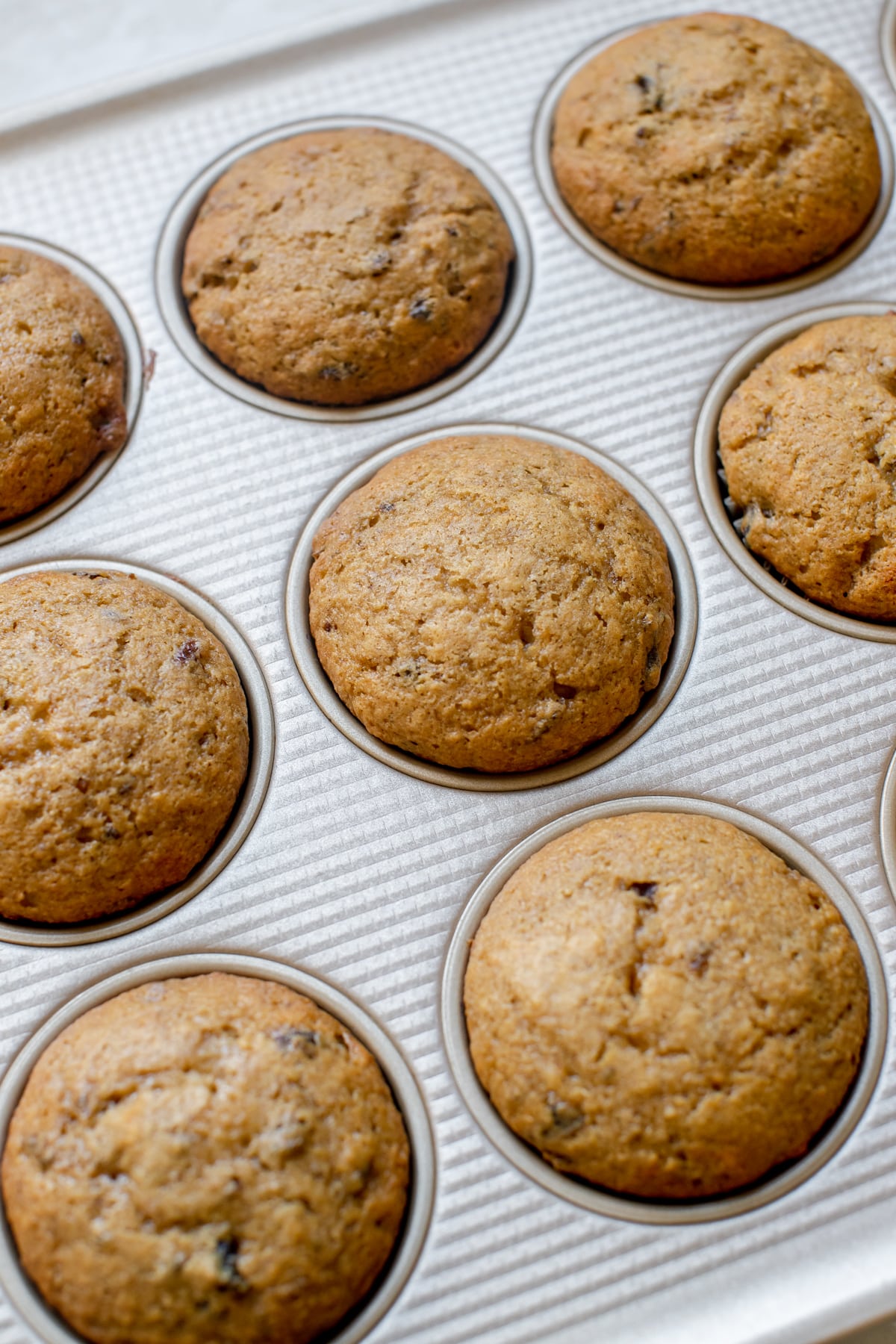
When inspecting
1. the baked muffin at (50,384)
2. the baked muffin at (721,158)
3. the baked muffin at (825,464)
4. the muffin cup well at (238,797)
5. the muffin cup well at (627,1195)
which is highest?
the baked muffin at (721,158)

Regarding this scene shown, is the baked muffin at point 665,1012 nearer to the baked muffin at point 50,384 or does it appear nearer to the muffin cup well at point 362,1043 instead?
the muffin cup well at point 362,1043

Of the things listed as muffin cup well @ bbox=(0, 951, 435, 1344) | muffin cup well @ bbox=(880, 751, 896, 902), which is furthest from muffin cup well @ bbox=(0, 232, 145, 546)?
muffin cup well @ bbox=(880, 751, 896, 902)

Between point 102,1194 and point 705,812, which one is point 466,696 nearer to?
point 705,812

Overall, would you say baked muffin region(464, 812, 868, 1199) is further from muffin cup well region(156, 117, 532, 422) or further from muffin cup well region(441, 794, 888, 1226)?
muffin cup well region(156, 117, 532, 422)

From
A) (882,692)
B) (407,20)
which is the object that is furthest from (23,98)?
(882,692)

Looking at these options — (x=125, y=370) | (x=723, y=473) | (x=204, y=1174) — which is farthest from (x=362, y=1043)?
(x=125, y=370)

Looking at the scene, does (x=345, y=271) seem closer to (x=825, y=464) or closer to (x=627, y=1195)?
(x=825, y=464)

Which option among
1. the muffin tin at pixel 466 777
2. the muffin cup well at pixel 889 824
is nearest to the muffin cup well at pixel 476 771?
the muffin tin at pixel 466 777
